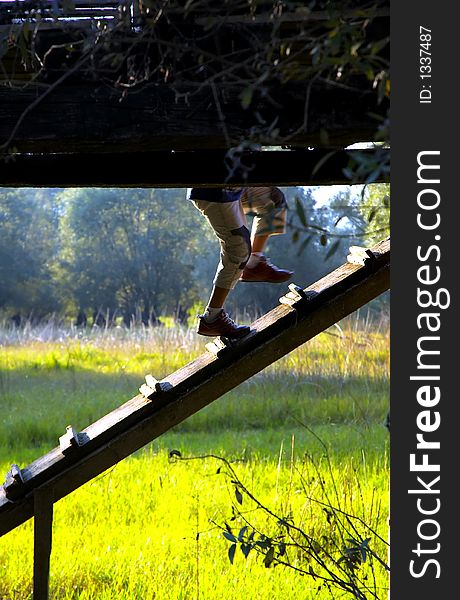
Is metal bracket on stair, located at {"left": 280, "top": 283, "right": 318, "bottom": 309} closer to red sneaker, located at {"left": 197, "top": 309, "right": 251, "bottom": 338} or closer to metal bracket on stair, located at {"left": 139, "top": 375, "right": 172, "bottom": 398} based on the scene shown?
red sneaker, located at {"left": 197, "top": 309, "right": 251, "bottom": 338}

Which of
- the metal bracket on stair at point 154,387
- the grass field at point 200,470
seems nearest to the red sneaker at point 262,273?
the metal bracket on stair at point 154,387

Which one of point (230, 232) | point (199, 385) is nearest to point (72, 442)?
point (199, 385)

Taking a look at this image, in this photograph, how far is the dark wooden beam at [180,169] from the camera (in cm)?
335

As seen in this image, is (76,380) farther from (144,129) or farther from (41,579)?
(144,129)

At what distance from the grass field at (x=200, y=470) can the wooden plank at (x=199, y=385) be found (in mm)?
359

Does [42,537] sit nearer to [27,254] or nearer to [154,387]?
[154,387]

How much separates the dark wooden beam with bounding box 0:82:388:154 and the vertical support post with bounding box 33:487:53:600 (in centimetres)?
184

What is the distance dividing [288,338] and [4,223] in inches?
807

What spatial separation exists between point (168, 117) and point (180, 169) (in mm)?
391

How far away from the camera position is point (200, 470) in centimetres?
806

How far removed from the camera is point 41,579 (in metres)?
4.52

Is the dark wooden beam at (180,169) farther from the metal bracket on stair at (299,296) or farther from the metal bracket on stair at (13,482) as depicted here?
the metal bracket on stair at (13,482)

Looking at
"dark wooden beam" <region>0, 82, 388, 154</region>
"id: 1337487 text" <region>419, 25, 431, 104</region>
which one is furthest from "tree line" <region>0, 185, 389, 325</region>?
"id: 1337487 text" <region>419, 25, 431, 104</region>

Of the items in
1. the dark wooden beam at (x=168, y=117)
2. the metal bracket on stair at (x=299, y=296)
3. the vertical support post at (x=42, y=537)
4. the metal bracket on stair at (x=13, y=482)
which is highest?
the metal bracket on stair at (x=299, y=296)
